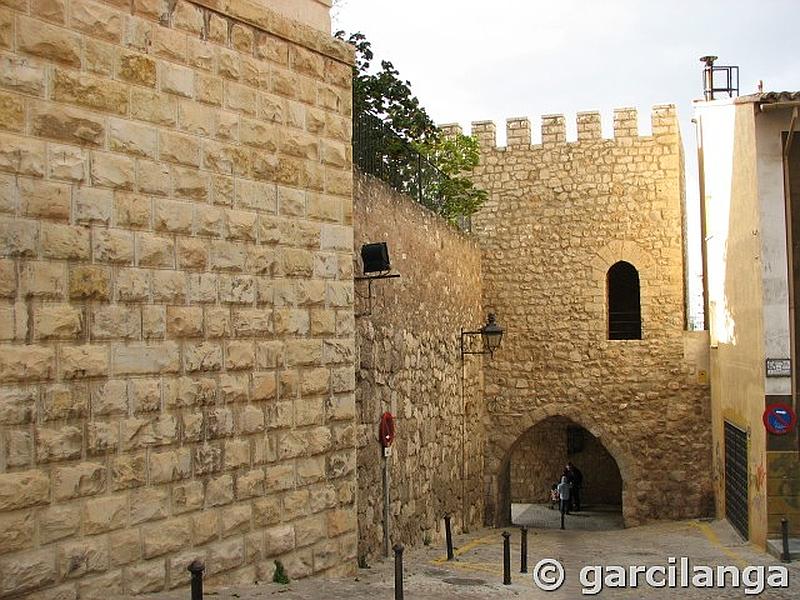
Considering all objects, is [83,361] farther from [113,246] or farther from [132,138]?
[132,138]

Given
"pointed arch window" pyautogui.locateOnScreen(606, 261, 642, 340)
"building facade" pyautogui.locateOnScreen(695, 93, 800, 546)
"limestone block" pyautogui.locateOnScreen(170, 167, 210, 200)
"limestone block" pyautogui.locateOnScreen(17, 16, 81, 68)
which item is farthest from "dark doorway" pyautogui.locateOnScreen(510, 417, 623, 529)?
"limestone block" pyautogui.locateOnScreen(17, 16, 81, 68)

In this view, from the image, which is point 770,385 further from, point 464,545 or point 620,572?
point 464,545

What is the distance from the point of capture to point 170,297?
235 inches

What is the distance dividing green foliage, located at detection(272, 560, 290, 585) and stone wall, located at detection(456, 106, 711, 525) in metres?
10.7

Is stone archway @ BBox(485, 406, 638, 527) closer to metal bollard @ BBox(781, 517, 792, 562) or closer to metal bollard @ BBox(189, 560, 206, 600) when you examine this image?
metal bollard @ BBox(781, 517, 792, 562)

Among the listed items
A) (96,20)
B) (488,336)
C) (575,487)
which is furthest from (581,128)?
(96,20)

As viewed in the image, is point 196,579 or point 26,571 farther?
point 196,579

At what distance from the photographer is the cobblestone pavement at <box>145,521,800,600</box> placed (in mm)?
7074

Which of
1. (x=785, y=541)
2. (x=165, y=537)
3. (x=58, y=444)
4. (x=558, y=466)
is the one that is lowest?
(x=558, y=466)

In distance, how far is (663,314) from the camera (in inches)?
671

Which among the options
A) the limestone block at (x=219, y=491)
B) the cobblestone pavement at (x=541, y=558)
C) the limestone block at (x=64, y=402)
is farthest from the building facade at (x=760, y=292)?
the limestone block at (x=64, y=402)

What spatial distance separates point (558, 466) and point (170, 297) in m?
18.8

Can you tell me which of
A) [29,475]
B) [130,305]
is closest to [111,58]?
[130,305]

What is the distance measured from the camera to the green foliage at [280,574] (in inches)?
265
